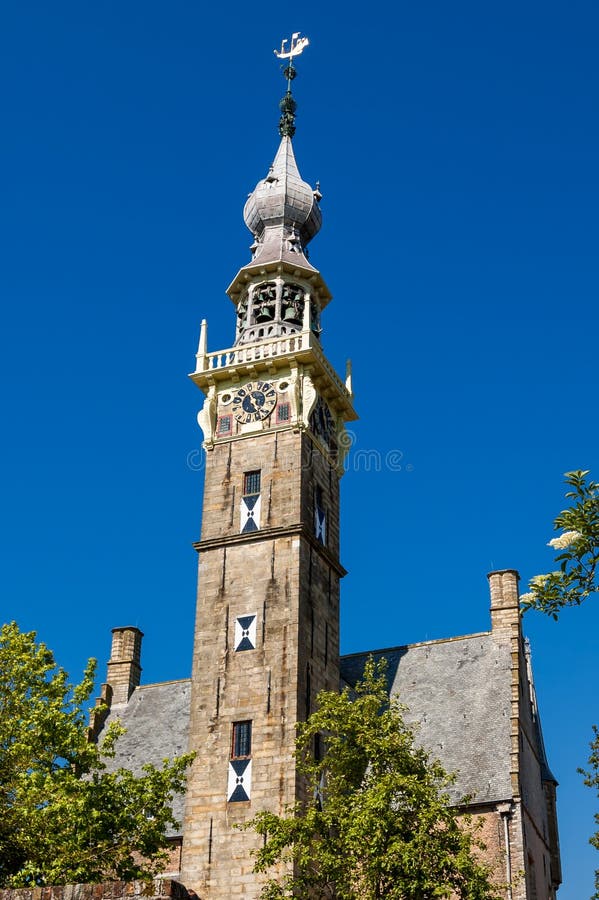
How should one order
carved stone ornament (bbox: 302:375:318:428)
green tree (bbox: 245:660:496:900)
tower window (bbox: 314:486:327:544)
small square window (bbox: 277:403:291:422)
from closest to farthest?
1. green tree (bbox: 245:660:496:900)
2. tower window (bbox: 314:486:327:544)
3. carved stone ornament (bbox: 302:375:318:428)
4. small square window (bbox: 277:403:291:422)

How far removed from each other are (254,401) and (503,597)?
38.2ft

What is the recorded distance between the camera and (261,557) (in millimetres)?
41906

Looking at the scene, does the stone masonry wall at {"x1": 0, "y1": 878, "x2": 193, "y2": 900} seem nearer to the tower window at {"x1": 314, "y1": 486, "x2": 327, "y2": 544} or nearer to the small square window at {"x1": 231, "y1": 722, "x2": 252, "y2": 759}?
the small square window at {"x1": 231, "y1": 722, "x2": 252, "y2": 759}

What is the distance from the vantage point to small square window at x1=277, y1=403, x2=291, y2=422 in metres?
44.5

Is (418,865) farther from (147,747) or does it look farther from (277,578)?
(147,747)

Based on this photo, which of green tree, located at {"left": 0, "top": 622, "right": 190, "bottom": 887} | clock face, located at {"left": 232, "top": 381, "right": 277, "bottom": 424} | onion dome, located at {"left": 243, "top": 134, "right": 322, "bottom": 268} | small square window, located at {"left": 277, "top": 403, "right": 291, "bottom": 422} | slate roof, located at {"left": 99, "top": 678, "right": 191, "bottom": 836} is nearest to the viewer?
green tree, located at {"left": 0, "top": 622, "right": 190, "bottom": 887}

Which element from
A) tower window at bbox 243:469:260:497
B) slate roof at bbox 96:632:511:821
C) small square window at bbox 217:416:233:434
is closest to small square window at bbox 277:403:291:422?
small square window at bbox 217:416:233:434

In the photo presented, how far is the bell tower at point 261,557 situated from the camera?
3784cm

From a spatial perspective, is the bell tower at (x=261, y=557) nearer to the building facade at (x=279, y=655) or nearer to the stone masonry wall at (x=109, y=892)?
the building facade at (x=279, y=655)

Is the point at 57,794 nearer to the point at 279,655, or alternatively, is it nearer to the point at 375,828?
the point at 375,828

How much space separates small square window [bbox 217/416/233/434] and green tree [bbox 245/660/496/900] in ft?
51.8

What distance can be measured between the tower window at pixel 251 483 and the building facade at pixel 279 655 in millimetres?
60

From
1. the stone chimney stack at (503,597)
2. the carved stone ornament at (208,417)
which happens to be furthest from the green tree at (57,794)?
the stone chimney stack at (503,597)

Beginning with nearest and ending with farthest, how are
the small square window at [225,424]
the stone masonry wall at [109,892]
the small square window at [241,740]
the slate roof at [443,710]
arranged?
1. the stone masonry wall at [109,892]
2. the small square window at [241,740]
3. the slate roof at [443,710]
4. the small square window at [225,424]
